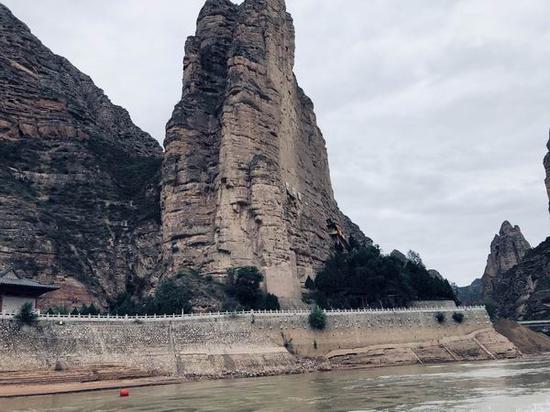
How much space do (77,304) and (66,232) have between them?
46.4 feet

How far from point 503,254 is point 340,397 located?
127427 millimetres

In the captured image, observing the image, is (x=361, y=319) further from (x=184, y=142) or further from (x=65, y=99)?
(x=65, y=99)

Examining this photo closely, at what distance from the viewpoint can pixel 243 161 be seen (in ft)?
263

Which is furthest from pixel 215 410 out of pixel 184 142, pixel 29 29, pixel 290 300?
pixel 29 29

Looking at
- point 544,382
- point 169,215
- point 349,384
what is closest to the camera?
point 544,382

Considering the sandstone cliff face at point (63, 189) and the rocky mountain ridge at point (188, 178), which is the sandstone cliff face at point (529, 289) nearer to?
the rocky mountain ridge at point (188, 178)

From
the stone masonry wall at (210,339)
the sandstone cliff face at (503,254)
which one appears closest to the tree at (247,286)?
the stone masonry wall at (210,339)

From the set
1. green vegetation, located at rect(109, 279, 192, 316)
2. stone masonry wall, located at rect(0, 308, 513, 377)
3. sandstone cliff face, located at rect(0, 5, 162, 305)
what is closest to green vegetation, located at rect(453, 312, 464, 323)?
stone masonry wall, located at rect(0, 308, 513, 377)

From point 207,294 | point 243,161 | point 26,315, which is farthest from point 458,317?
point 26,315

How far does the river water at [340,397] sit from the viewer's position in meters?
27.9

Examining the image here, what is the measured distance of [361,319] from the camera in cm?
6688

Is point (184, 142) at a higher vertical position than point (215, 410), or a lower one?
higher

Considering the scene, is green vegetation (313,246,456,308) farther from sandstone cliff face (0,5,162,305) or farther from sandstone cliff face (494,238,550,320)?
sandstone cliff face (494,238,550,320)

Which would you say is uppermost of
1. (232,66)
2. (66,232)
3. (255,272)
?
(232,66)
